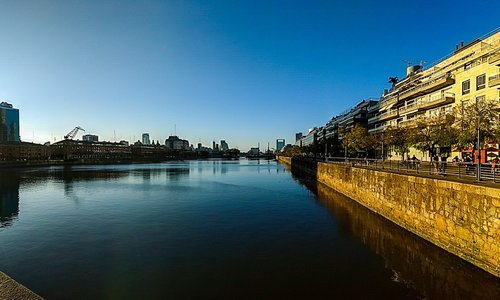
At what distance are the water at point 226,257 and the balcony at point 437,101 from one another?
31.6 m

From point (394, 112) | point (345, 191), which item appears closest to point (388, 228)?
point (345, 191)

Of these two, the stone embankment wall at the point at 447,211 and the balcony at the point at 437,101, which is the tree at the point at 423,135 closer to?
the balcony at the point at 437,101

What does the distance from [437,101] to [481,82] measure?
31.8 ft

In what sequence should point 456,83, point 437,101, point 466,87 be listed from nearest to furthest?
1. point 466,87
2. point 456,83
3. point 437,101

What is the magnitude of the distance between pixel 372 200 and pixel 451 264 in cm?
1551

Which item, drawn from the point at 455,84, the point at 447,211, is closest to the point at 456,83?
the point at 455,84

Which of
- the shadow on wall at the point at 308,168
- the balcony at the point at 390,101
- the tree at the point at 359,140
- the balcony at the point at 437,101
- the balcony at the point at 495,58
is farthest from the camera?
the balcony at the point at 390,101

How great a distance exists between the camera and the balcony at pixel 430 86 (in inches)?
1976

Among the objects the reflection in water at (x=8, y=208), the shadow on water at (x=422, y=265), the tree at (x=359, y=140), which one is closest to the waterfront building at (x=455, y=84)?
the tree at (x=359, y=140)

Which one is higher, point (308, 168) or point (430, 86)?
point (430, 86)

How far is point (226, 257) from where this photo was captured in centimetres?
1805

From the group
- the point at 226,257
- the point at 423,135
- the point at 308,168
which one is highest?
the point at 423,135

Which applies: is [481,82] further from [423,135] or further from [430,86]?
[430,86]

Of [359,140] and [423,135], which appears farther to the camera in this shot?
[359,140]
